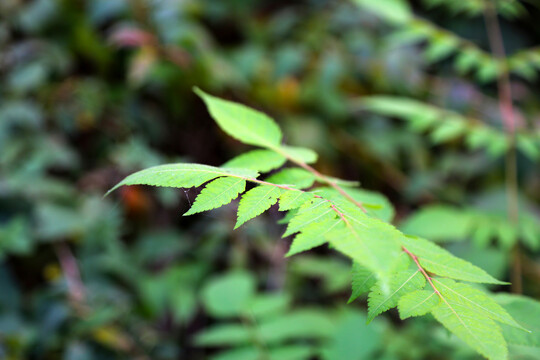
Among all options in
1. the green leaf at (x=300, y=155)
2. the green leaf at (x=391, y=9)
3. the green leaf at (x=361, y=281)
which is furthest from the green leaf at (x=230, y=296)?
the green leaf at (x=391, y=9)

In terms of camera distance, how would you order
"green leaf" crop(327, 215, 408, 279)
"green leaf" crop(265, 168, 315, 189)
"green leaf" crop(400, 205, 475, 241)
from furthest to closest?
"green leaf" crop(400, 205, 475, 241), "green leaf" crop(265, 168, 315, 189), "green leaf" crop(327, 215, 408, 279)

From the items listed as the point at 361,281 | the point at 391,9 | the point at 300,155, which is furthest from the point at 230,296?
the point at 391,9

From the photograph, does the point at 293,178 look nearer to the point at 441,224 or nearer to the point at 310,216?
the point at 310,216

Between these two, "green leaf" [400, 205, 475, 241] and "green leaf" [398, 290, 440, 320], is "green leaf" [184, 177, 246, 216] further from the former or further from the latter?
"green leaf" [400, 205, 475, 241]

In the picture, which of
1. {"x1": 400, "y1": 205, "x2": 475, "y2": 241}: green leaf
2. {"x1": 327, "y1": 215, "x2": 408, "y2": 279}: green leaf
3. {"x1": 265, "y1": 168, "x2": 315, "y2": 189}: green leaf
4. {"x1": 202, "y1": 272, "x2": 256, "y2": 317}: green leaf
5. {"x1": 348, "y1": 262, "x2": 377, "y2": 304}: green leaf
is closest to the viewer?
{"x1": 327, "y1": 215, "x2": 408, "y2": 279}: green leaf

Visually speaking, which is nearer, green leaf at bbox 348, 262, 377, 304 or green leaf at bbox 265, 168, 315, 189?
green leaf at bbox 348, 262, 377, 304

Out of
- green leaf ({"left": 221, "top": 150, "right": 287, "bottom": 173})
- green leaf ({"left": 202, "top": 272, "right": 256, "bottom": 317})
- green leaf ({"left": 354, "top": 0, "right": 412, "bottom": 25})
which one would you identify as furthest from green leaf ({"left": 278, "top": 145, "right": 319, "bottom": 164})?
green leaf ({"left": 354, "top": 0, "right": 412, "bottom": 25})

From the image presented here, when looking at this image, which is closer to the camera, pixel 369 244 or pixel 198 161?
pixel 369 244
